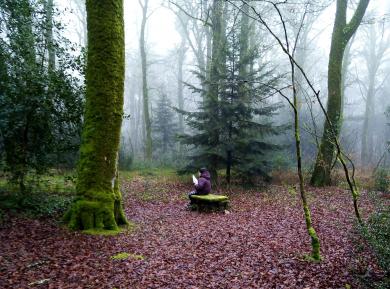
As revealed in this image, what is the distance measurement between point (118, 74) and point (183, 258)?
4176 millimetres

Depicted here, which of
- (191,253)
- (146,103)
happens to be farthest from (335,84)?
(146,103)

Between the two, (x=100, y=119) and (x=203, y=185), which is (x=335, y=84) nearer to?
(x=203, y=185)

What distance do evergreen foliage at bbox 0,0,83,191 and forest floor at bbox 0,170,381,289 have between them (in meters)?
1.79

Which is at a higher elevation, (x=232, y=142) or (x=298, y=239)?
(x=232, y=142)

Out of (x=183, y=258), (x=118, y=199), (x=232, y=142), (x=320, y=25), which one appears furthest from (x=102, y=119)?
(x=320, y=25)

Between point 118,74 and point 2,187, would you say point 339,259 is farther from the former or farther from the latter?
point 2,187

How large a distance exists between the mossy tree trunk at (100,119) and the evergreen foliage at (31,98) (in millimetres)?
1741

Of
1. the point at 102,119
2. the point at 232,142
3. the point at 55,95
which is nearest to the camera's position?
the point at 102,119

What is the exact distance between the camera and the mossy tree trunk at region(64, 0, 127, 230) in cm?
730

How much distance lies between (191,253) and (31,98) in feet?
17.2

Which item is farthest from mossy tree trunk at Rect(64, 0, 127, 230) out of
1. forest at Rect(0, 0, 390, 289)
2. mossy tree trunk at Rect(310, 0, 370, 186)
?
mossy tree trunk at Rect(310, 0, 370, 186)

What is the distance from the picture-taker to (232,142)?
1355cm

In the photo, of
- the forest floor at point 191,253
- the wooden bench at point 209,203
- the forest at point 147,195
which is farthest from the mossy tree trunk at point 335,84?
the wooden bench at point 209,203

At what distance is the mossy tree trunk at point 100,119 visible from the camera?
7.30m
